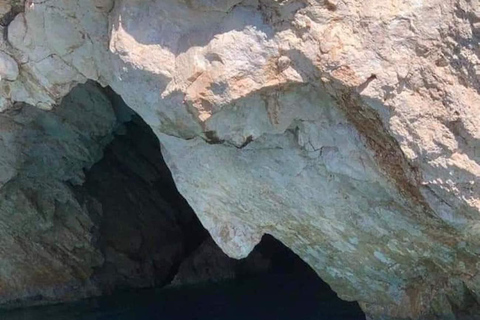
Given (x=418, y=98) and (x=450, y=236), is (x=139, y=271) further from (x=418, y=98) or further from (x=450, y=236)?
(x=418, y=98)

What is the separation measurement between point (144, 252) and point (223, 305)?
3.37 meters

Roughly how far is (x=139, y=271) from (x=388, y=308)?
21.8ft

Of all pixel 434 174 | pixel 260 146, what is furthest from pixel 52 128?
pixel 434 174

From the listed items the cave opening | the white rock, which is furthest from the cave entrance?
the white rock

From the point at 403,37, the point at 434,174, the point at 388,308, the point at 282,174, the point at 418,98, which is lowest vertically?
the point at 388,308

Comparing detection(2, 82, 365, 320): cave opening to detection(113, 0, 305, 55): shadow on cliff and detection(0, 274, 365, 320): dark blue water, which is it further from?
detection(113, 0, 305, 55): shadow on cliff

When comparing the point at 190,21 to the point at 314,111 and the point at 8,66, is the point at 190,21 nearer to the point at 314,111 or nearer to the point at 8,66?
the point at 314,111

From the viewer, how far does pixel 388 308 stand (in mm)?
8273

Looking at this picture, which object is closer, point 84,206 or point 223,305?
point 223,305

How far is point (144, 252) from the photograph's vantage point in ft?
46.7

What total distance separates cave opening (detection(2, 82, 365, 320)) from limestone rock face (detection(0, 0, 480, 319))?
275cm

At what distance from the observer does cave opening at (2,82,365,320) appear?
1109 centimetres

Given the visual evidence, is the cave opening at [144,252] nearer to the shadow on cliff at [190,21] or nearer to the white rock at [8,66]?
the white rock at [8,66]


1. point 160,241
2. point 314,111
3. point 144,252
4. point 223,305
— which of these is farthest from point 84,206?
point 314,111
